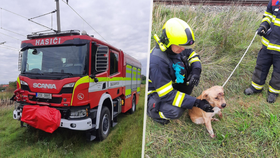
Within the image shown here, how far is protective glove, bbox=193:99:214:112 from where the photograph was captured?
1.57 metres

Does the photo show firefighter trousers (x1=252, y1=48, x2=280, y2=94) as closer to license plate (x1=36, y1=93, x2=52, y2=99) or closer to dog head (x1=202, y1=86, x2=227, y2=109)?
dog head (x1=202, y1=86, x2=227, y2=109)

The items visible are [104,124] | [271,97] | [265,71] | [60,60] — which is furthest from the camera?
[104,124]

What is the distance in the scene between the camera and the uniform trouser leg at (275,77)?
1.79 metres

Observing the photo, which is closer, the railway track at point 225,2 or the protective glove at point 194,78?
the protective glove at point 194,78

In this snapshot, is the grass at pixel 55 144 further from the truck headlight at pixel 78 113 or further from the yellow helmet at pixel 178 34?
the yellow helmet at pixel 178 34

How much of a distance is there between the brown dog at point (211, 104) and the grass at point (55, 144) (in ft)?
2.36

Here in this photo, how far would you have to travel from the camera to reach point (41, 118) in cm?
187

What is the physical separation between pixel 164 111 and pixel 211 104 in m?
0.56

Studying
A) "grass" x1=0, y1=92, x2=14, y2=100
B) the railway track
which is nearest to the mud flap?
"grass" x1=0, y1=92, x2=14, y2=100

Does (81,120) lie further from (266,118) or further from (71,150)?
(266,118)

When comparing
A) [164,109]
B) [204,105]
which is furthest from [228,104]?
[164,109]

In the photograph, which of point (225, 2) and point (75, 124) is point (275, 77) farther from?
point (75, 124)

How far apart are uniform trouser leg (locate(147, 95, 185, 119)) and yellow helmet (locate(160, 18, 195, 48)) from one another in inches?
31.5

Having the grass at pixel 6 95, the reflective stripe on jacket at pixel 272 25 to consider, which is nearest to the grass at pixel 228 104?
the reflective stripe on jacket at pixel 272 25
